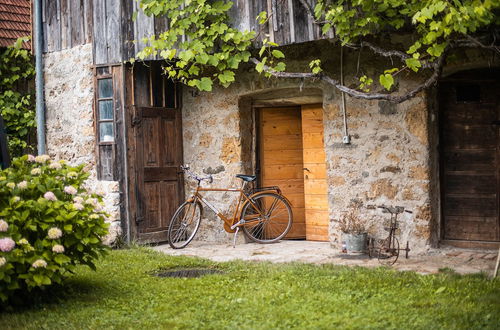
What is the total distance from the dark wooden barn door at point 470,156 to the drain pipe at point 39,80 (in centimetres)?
563

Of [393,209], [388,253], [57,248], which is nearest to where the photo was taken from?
[57,248]

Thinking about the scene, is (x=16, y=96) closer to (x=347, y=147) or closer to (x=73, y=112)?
(x=73, y=112)

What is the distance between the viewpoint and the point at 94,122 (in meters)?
9.36

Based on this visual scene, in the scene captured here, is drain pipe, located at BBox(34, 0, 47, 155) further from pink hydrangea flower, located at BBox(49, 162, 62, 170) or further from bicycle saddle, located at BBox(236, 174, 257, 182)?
pink hydrangea flower, located at BBox(49, 162, 62, 170)

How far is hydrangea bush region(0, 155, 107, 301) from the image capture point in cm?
503

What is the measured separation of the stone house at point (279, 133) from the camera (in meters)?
7.91

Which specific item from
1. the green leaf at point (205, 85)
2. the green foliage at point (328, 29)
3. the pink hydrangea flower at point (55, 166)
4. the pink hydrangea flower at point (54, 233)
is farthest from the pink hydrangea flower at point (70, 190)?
the green leaf at point (205, 85)

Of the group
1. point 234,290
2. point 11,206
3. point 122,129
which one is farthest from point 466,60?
point 11,206

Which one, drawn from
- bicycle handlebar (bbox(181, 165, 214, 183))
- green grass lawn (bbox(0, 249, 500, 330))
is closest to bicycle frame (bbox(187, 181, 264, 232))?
bicycle handlebar (bbox(181, 165, 214, 183))

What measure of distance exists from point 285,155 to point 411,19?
3062 mm

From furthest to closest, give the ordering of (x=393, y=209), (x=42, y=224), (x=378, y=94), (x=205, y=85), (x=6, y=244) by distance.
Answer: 1. (x=205, y=85)
2. (x=393, y=209)
3. (x=378, y=94)
4. (x=42, y=224)
5. (x=6, y=244)

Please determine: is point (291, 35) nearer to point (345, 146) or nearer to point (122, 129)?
point (345, 146)

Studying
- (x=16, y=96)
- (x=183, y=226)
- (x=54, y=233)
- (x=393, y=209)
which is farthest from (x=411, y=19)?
(x=16, y=96)

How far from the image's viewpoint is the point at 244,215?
29.4ft
